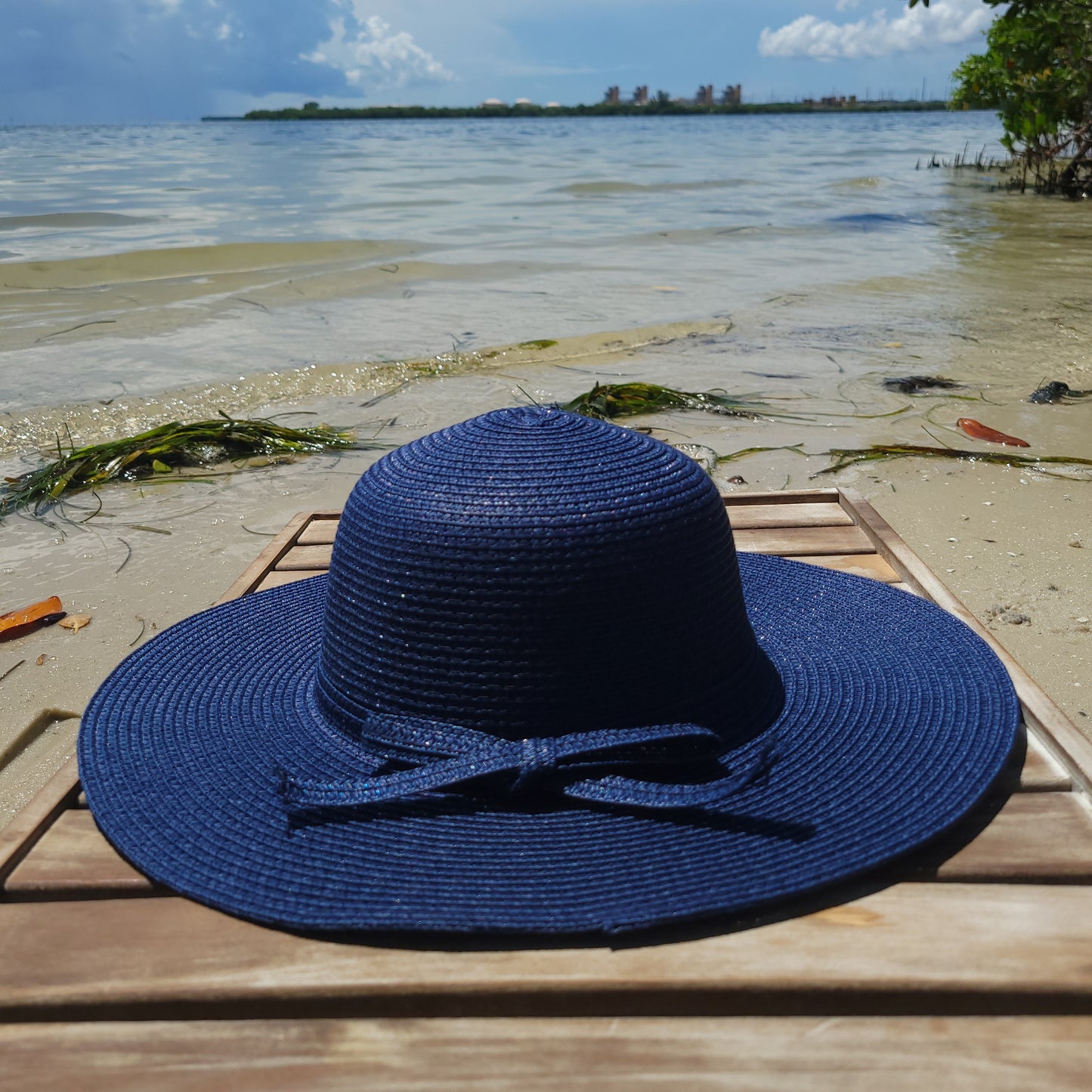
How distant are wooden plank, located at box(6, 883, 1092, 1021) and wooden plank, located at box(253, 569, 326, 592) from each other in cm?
149

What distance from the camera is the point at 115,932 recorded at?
1.44 m

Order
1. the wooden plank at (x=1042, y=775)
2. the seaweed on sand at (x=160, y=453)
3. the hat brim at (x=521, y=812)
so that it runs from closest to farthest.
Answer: the hat brim at (x=521, y=812)
the wooden plank at (x=1042, y=775)
the seaweed on sand at (x=160, y=453)

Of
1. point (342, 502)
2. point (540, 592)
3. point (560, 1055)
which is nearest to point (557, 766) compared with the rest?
point (540, 592)

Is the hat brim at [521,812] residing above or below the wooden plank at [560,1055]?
above

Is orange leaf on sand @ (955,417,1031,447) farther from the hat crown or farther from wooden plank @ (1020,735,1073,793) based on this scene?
the hat crown

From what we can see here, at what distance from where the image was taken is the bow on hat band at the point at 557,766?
1495 millimetres

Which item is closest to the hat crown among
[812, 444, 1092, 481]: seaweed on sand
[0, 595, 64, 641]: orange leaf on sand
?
[0, 595, 64, 641]: orange leaf on sand

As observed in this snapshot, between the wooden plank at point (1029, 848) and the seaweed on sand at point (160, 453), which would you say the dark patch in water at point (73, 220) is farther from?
the wooden plank at point (1029, 848)

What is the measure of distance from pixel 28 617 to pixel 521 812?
2601 millimetres

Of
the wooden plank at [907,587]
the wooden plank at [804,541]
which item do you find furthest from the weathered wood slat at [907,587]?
the wooden plank at [804,541]

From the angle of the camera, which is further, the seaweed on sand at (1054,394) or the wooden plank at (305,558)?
the seaweed on sand at (1054,394)

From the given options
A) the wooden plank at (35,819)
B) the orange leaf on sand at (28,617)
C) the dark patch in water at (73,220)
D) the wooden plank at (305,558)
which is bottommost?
the dark patch in water at (73,220)

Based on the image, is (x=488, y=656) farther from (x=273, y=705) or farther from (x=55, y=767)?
(x=55, y=767)

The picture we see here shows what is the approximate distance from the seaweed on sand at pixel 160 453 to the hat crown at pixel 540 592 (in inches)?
140
